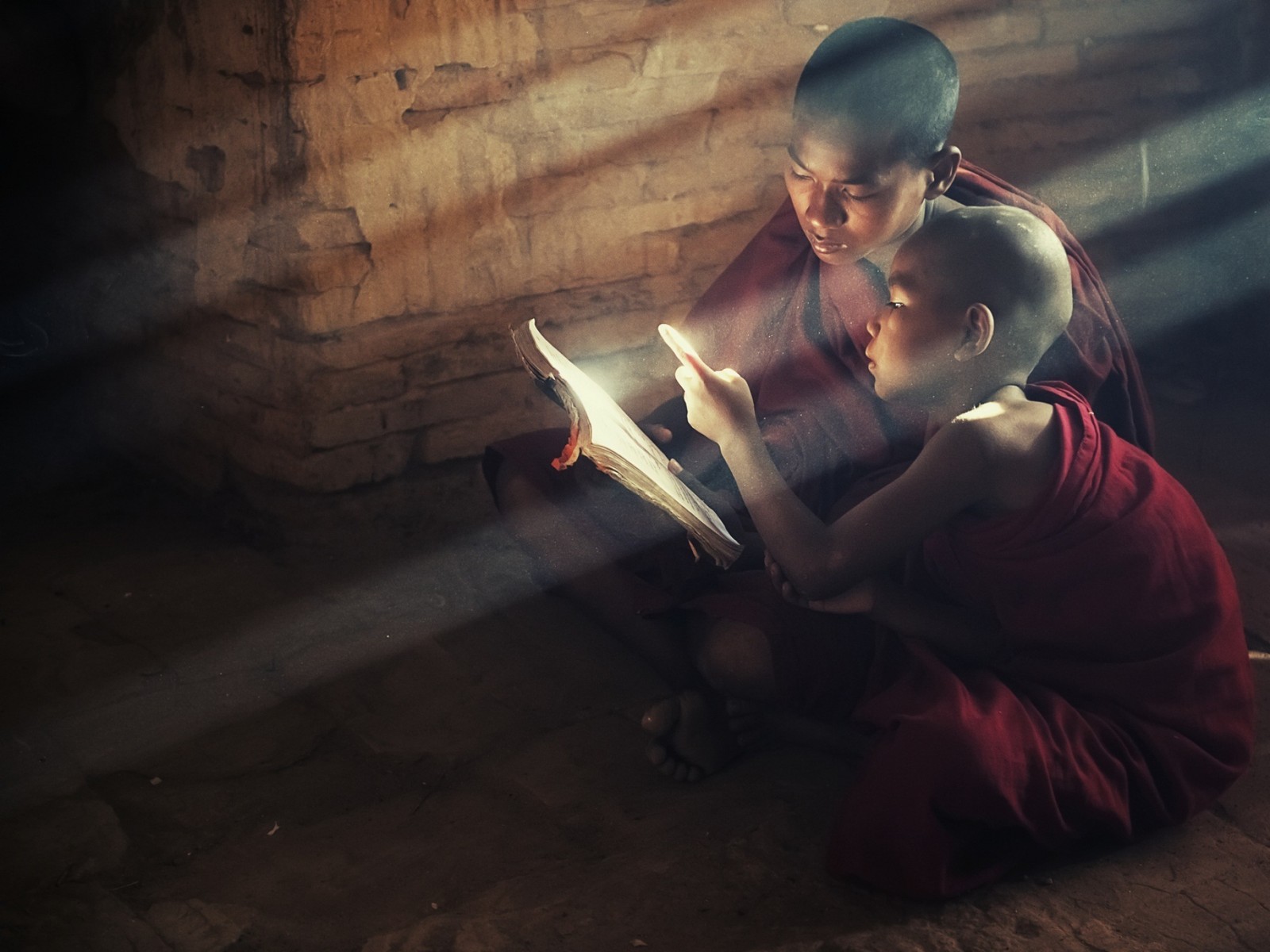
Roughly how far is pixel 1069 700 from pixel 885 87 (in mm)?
1153

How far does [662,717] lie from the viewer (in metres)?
2.39

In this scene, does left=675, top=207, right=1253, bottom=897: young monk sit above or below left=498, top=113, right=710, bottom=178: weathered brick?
below

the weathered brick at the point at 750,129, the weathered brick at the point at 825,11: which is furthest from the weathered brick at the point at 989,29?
the weathered brick at the point at 750,129

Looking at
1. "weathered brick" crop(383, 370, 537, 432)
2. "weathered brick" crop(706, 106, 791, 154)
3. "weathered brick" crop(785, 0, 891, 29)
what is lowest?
"weathered brick" crop(383, 370, 537, 432)

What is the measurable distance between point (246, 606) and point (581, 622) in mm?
813

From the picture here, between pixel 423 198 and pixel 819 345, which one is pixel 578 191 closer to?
pixel 423 198

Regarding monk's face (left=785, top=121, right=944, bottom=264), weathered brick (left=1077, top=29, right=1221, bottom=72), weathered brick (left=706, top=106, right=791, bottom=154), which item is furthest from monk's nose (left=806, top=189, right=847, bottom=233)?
weathered brick (left=1077, top=29, right=1221, bottom=72)

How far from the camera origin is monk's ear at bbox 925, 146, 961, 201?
238cm

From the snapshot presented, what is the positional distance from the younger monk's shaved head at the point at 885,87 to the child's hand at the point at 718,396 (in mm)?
492

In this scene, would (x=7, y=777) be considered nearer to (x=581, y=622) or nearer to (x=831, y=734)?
(x=581, y=622)

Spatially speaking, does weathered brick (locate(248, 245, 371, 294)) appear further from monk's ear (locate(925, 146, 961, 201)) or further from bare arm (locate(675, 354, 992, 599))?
monk's ear (locate(925, 146, 961, 201))

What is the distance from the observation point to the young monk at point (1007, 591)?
2.03 metres

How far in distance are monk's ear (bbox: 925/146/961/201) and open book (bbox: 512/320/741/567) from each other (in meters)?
0.76

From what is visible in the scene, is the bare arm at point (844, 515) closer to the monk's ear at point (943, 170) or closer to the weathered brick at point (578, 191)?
the monk's ear at point (943, 170)
